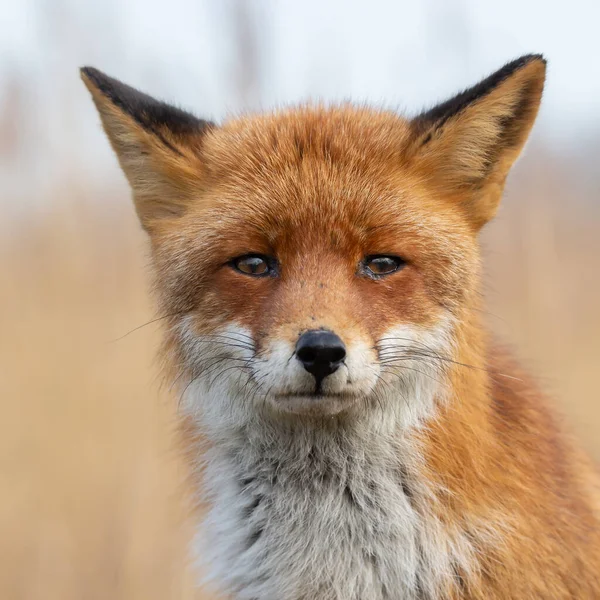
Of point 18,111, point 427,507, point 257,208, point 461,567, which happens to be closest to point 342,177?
Answer: point 257,208

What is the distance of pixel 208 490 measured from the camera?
2.45 m

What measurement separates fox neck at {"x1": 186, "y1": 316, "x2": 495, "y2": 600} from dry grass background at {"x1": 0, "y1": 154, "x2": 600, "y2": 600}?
1.21 m

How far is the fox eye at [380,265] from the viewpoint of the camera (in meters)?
2.21

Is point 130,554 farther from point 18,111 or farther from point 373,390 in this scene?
point 18,111

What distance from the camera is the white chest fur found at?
6.89ft

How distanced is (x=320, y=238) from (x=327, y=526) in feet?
2.82

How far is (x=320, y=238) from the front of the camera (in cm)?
219

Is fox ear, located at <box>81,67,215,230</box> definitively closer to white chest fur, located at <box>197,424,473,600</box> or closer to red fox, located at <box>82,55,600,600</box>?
red fox, located at <box>82,55,600,600</box>

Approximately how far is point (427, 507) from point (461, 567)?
187 millimetres

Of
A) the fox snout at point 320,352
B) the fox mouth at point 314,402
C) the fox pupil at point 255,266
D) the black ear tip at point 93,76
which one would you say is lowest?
the fox mouth at point 314,402

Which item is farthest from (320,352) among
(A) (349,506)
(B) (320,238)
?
(A) (349,506)

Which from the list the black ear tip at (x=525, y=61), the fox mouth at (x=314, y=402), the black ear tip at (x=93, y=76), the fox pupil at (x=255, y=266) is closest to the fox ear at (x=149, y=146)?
the black ear tip at (x=93, y=76)

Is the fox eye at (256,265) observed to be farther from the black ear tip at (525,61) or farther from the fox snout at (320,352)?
the black ear tip at (525,61)

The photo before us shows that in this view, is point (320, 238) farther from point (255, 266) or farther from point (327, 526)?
point (327, 526)
